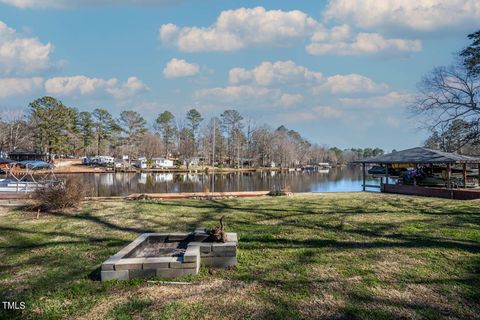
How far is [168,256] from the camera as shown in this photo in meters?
5.22

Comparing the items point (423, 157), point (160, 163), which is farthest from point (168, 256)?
point (160, 163)

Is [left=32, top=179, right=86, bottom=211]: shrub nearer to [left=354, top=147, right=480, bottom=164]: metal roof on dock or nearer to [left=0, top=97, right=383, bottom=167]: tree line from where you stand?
[left=354, top=147, right=480, bottom=164]: metal roof on dock

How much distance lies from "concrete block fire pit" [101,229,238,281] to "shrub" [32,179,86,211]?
5.98 metres

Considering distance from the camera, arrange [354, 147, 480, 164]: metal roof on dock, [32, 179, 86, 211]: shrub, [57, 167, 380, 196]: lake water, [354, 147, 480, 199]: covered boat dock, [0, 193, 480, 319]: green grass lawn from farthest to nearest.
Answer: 1. [57, 167, 380, 196]: lake water
2. [354, 147, 480, 164]: metal roof on dock
3. [354, 147, 480, 199]: covered boat dock
4. [32, 179, 86, 211]: shrub
5. [0, 193, 480, 319]: green grass lawn

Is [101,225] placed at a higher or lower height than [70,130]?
lower

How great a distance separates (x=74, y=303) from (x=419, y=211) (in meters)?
10.0

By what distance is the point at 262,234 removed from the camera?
737cm

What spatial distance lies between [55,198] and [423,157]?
1816 centimetres

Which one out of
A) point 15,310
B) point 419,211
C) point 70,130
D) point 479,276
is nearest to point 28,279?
point 15,310

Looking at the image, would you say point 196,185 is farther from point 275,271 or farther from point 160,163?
point 160,163

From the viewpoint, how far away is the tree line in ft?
194

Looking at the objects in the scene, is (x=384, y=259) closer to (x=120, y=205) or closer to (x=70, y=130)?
(x=120, y=205)

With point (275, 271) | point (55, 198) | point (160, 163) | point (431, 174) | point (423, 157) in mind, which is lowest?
point (275, 271)

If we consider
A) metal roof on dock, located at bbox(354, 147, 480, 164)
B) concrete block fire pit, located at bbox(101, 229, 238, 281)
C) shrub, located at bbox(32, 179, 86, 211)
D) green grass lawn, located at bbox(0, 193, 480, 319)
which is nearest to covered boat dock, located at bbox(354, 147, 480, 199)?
metal roof on dock, located at bbox(354, 147, 480, 164)
